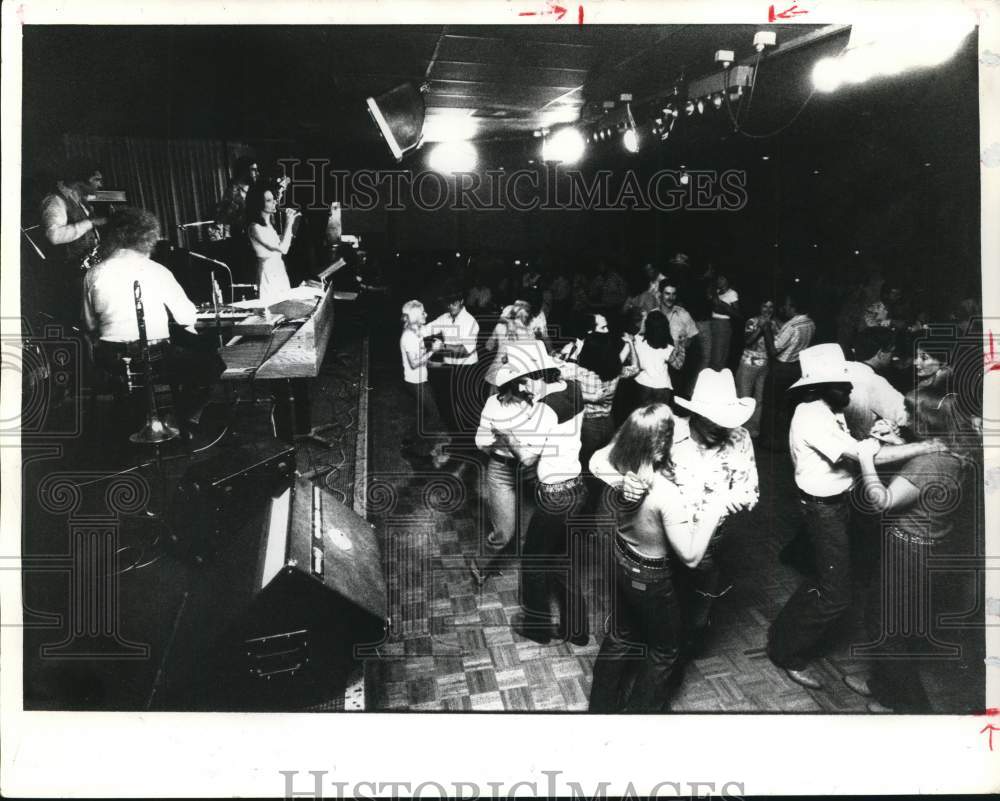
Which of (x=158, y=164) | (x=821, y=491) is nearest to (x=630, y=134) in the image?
(x=821, y=491)

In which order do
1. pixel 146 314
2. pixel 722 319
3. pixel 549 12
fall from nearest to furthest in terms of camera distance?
pixel 549 12, pixel 146 314, pixel 722 319

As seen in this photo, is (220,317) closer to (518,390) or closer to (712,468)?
(518,390)

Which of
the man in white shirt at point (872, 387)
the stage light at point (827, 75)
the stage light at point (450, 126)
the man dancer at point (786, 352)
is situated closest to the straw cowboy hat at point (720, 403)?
the man dancer at point (786, 352)

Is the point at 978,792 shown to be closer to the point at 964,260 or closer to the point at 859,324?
the point at 859,324

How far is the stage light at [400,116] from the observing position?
2.80 metres

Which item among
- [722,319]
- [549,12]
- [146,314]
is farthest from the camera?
[722,319]

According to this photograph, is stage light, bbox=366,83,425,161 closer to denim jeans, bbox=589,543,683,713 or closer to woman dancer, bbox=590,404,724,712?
woman dancer, bbox=590,404,724,712

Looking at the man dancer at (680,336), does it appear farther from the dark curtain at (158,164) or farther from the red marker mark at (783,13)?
the dark curtain at (158,164)

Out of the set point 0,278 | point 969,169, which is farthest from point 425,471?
point 969,169

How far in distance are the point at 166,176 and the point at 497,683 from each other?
2610mm

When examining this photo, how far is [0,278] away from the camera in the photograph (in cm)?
280

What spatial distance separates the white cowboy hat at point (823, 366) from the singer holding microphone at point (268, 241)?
2.33 m

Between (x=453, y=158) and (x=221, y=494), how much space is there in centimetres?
176

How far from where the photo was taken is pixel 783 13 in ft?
8.85
